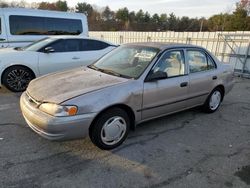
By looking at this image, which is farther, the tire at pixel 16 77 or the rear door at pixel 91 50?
the rear door at pixel 91 50

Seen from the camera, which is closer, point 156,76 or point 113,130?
point 113,130

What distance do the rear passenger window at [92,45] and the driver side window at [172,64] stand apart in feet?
11.5

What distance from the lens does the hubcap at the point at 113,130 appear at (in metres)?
3.06

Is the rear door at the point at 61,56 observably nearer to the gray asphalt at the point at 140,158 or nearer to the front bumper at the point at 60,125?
the gray asphalt at the point at 140,158

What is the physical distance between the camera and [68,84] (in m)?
3.21

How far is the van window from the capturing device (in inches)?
302

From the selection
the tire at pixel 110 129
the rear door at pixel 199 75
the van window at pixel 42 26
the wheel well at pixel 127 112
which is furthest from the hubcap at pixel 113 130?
the van window at pixel 42 26

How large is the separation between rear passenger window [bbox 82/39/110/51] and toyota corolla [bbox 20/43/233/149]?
266cm

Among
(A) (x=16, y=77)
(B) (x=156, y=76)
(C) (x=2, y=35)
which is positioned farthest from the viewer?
(C) (x=2, y=35)

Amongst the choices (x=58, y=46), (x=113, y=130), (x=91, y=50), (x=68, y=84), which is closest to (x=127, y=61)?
(x=68, y=84)

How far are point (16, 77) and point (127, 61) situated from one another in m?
3.23

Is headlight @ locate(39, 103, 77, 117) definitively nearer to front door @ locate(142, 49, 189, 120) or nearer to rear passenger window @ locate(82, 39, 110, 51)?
front door @ locate(142, 49, 189, 120)

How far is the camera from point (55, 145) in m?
3.21

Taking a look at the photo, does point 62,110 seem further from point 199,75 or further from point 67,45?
point 67,45
